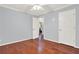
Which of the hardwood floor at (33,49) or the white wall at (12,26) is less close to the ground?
the white wall at (12,26)

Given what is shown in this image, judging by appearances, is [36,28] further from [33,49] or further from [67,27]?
[67,27]

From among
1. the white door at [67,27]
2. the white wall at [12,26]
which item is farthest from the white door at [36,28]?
the white door at [67,27]

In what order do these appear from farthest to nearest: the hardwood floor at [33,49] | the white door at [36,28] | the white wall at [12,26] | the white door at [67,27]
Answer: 1. the white door at [36,28]
2. the white wall at [12,26]
3. the white door at [67,27]
4. the hardwood floor at [33,49]

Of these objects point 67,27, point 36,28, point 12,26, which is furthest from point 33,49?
point 67,27

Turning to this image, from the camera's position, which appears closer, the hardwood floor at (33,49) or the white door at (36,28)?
the hardwood floor at (33,49)

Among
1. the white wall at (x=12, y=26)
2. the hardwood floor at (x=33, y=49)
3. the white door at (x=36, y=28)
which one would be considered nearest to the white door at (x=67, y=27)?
the hardwood floor at (x=33, y=49)

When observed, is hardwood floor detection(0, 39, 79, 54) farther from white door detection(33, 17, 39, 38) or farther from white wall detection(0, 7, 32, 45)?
white door detection(33, 17, 39, 38)

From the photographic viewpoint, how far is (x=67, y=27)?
304cm

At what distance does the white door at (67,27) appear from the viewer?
2771mm

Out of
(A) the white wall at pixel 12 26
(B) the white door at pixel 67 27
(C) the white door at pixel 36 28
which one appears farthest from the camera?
(C) the white door at pixel 36 28

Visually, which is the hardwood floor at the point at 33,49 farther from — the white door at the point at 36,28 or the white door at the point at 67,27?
the white door at the point at 36,28

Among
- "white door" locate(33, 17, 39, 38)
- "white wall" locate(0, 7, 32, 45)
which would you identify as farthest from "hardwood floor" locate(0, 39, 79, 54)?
"white door" locate(33, 17, 39, 38)
